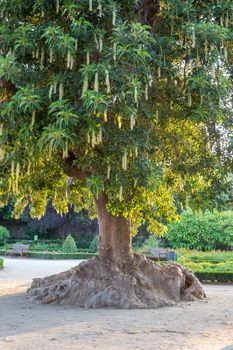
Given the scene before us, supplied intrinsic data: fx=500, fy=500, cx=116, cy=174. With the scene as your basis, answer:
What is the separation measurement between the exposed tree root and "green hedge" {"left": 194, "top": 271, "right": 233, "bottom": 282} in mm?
5057

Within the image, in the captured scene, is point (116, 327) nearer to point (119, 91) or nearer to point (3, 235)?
point (119, 91)

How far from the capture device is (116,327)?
8.60 meters

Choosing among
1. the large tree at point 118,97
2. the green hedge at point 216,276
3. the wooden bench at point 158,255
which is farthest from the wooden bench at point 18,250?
the large tree at point 118,97

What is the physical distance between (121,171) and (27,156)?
1684 millimetres

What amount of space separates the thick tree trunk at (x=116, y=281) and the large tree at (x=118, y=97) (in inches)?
2.0

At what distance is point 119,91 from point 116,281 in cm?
513

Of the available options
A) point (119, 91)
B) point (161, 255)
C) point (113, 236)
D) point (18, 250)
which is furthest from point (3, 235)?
point (119, 91)

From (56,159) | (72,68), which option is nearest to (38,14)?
(72,68)

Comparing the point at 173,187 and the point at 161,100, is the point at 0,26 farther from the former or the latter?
the point at 173,187

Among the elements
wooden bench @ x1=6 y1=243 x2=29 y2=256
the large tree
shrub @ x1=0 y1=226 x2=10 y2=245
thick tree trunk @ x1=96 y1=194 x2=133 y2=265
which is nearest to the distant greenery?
wooden bench @ x1=6 y1=243 x2=29 y2=256

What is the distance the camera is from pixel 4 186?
1168 cm

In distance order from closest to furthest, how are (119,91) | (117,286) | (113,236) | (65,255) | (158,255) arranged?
(119,91), (117,286), (113,236), (158,255), (65,255)

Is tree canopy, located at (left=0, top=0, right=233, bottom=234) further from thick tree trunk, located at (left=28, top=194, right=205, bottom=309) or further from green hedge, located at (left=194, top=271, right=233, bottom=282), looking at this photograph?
green hedge, located at (left=194, top=271, right=233, bottom=282)

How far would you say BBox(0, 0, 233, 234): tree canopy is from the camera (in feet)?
26.0
